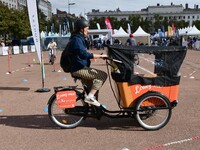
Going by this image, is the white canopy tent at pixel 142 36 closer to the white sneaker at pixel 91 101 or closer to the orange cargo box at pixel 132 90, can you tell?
the orange cargo box at pixel 132 90

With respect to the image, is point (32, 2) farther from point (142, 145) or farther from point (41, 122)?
point (142, 145)

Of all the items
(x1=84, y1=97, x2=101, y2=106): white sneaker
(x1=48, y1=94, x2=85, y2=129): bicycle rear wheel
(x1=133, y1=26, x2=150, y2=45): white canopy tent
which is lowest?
(x1=48, y1=94, x2=85, y2=129): bicycle rear wheel

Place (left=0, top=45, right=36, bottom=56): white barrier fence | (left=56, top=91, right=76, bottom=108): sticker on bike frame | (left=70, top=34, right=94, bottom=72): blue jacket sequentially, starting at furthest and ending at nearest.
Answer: (left=0, top=45, right=36, bottom=56): white barrier fence
(left=56, top=91, right=76, bottom=108): sticker on bike frame
(left=70, top=34, right=94, bottom=72): blue jacket

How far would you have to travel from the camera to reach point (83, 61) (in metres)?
5.25

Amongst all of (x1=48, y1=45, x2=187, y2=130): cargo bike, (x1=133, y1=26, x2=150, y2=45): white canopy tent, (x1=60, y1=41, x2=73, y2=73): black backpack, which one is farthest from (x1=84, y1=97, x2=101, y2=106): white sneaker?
(x1=133, y1=26, x2=150, y2=45): white canopy tent

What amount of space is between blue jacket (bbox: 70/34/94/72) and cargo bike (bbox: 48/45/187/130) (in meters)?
0.40

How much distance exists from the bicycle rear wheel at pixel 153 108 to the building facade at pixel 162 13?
505 feet

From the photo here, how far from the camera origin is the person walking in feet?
16.9

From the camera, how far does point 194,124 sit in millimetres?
5656

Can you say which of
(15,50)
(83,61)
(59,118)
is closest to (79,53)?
(83,61)

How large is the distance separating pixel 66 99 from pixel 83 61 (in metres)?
0.72

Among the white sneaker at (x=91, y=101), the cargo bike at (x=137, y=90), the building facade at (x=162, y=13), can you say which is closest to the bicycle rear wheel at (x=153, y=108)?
the cargo bike at (x=137, y=90)

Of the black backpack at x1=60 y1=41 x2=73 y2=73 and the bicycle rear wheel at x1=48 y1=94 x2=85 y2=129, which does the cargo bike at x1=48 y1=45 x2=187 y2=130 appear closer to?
the bicycle rear wheel at x1=48 y1=94 x2=85 y2=129

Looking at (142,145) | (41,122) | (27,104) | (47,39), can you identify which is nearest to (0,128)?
(41,122)
